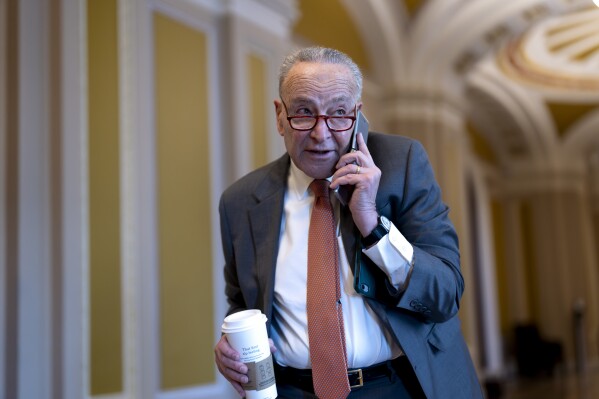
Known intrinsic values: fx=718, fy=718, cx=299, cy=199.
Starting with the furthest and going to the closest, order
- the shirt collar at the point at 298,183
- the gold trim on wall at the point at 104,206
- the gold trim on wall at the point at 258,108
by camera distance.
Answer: the gold trim on wall at the point at 258,108 < the gold trim on wall at the point at 104,206 < the shirt collar at the point at 298,183

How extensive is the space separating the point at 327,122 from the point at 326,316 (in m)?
0.48

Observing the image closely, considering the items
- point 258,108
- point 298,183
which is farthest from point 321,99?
point 258,108

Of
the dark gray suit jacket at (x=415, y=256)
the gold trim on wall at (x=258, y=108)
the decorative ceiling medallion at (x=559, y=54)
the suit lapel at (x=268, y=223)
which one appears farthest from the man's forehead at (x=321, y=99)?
the decorative ceiling medallion at (x=559, y=54)

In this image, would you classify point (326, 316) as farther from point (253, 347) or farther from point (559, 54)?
point (559, 54)

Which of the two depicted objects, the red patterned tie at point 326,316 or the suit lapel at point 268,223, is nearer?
the red patterned tie at point 326,316

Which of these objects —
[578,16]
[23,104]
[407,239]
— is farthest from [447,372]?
[578,16]

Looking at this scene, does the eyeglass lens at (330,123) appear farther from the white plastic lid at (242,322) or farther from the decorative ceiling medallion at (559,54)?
the decorative ceiling medallion at (559,54)

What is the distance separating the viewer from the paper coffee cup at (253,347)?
5.45 feet

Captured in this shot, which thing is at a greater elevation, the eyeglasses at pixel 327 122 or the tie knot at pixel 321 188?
the eyeglasses at pixel 327 122

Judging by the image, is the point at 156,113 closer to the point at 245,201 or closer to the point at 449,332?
the point at 245,201

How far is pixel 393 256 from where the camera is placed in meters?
1.70

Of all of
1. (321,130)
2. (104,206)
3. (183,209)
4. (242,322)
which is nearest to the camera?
(242,322)

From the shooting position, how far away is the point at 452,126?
10.1 m

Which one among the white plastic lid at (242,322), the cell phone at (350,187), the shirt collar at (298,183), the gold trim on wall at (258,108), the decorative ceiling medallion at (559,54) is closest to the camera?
the white plastic lid at (242,322)
